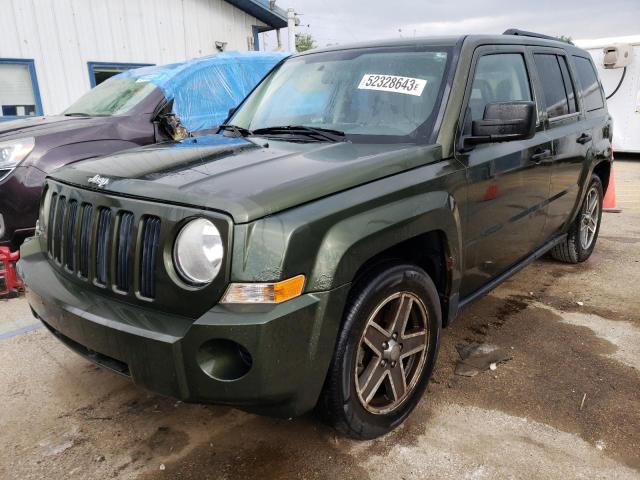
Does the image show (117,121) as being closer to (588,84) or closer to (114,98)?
(114,98)

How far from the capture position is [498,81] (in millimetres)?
3160

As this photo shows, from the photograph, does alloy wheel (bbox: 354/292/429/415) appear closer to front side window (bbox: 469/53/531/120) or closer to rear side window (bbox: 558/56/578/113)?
front side window (bbox: 469/53/531/120)

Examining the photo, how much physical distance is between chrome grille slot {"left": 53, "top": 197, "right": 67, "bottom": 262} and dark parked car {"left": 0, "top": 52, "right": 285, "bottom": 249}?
1.48 meters

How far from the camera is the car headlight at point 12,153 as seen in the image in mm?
4297

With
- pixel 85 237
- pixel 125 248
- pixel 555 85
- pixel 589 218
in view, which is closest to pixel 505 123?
pixel 555 85

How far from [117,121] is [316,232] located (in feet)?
12.5

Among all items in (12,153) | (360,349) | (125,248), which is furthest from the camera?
(12,153)

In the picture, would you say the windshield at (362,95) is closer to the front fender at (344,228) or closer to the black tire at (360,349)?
the front fender at (344,228)

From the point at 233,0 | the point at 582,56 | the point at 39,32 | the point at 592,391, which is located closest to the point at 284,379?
the point at 592,391

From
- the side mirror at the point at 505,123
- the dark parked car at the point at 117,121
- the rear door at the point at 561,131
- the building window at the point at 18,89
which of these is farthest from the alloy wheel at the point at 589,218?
the building window at the point at 18,89

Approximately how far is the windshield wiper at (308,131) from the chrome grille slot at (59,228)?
3.79ft

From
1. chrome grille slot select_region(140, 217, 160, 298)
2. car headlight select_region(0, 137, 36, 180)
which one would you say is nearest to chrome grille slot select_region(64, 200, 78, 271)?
chrome grille slot select_region(140, 217, 160, 298)

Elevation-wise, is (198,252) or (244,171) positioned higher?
(244,171)

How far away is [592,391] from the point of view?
287 cm
